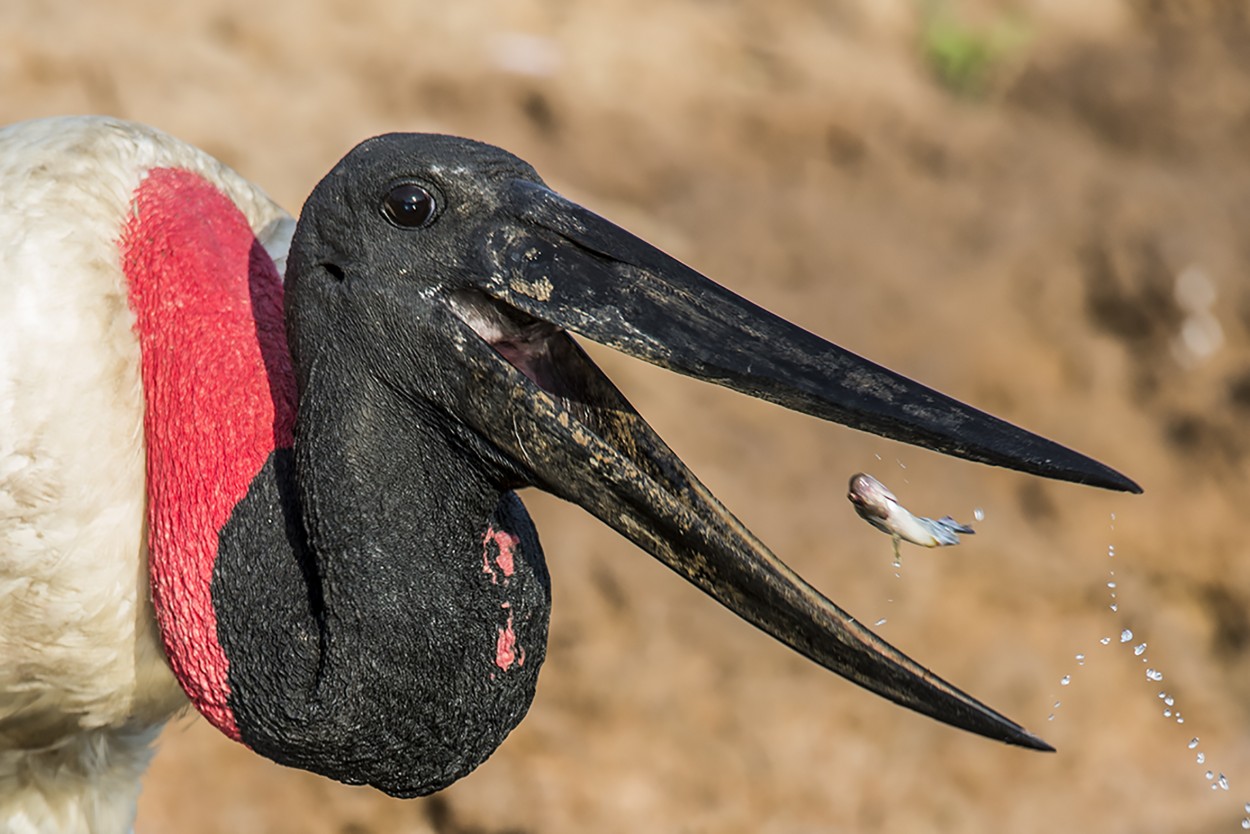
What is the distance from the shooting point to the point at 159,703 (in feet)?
9.58

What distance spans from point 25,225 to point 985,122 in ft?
19.3

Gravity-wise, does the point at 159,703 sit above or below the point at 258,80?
below

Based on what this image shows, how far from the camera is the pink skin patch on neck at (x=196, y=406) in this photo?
2.59 metres

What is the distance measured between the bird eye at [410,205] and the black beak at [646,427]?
4.4 inches

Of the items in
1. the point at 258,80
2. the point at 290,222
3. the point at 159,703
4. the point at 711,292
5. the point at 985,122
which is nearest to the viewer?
the point at 711,292

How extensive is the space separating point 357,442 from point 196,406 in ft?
1.01

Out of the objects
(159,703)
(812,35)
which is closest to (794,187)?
(812,35)

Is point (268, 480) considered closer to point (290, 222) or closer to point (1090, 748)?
point (290, 222)

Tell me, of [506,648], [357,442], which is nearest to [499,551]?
[506,648]

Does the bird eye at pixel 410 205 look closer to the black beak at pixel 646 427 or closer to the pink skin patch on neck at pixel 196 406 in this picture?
the black beak at pixel 646 427

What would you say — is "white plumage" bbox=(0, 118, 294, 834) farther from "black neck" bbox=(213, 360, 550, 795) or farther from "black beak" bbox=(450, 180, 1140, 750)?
"black beak" bbox=(450, 180, 1140, 750)

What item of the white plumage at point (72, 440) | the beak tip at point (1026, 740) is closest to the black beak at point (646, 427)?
the beak tip at point (1026, 740)

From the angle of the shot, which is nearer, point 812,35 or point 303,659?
point 303,659

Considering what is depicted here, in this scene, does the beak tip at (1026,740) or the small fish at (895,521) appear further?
the small fish at (895,521)
